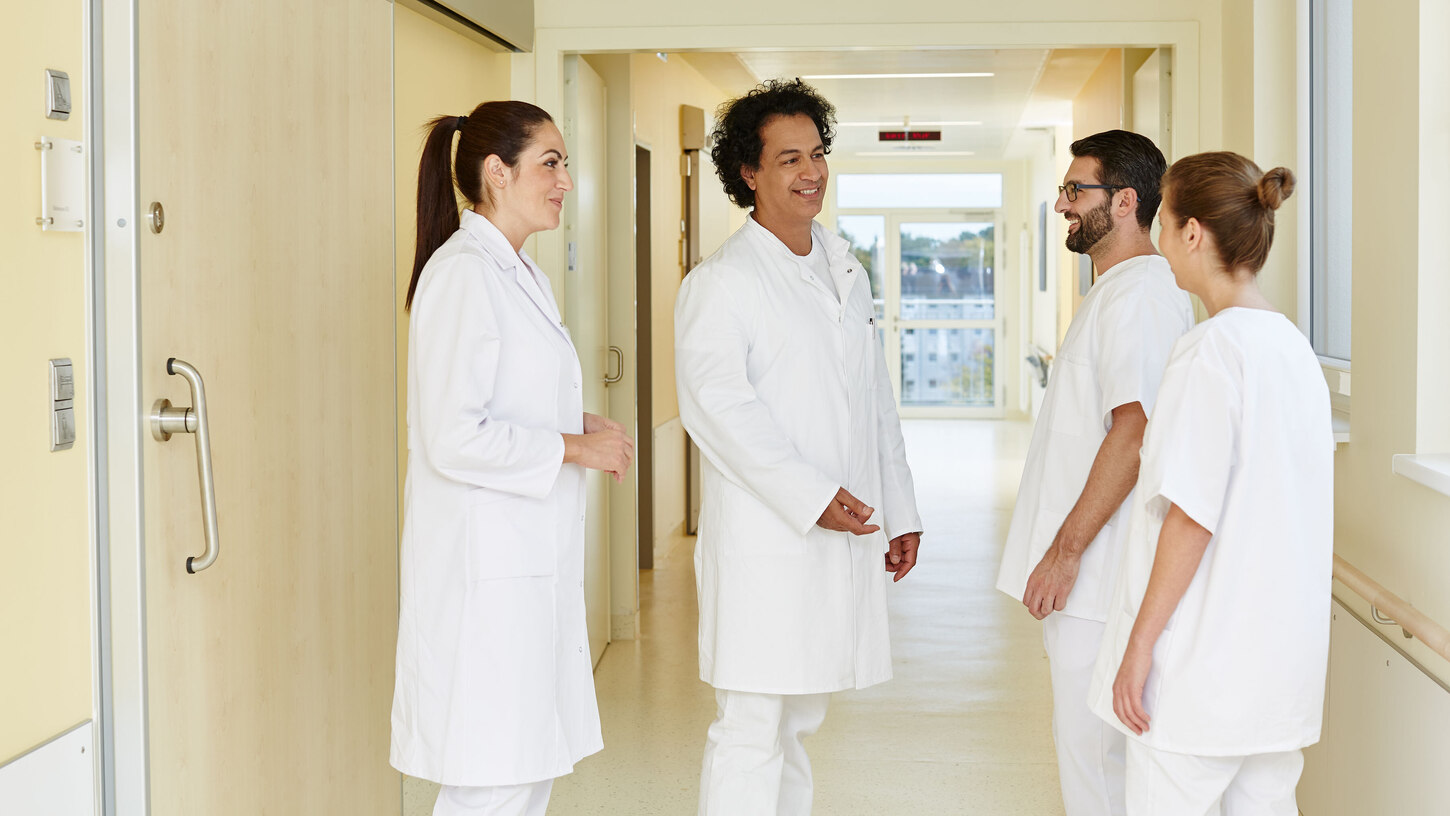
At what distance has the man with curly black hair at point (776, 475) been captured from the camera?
2463 mm

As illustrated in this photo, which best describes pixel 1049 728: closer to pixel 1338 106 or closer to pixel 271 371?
pixel 1338 106

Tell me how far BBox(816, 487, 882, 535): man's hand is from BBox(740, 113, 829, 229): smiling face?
596 millimetres

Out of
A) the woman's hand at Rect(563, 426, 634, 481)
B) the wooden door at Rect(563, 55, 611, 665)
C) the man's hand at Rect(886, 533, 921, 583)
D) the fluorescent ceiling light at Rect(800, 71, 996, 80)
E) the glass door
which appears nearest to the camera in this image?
the woman's hand at Rect(563, 426, 634, 481)

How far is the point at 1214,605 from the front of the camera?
1746 mm

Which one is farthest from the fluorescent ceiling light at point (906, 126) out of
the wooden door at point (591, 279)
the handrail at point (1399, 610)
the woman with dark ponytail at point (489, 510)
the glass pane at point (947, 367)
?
the woman with dark ponytail at point (489, 510)

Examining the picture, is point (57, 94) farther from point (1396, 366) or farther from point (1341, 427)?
point (1341, 427)

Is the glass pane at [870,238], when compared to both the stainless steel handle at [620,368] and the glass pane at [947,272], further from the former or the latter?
the stainless steel handle at [620,368]

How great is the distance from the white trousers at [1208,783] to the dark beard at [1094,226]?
105 cm

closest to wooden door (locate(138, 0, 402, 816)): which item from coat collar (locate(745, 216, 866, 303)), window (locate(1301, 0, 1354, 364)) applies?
coat collar (locate(745, 216, 866, 303))

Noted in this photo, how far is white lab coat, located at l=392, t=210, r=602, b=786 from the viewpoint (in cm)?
198

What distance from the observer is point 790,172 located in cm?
260

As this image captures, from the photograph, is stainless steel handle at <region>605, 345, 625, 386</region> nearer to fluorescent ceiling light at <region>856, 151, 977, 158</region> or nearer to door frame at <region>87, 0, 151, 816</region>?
door frame at <region>87, 0, 151, 816</region>

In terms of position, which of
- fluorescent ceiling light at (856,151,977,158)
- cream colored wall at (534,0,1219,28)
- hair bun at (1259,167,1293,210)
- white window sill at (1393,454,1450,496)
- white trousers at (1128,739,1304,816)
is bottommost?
white trousers at (1128,739,1304,816)

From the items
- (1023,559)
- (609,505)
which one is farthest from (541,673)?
(609,505)
